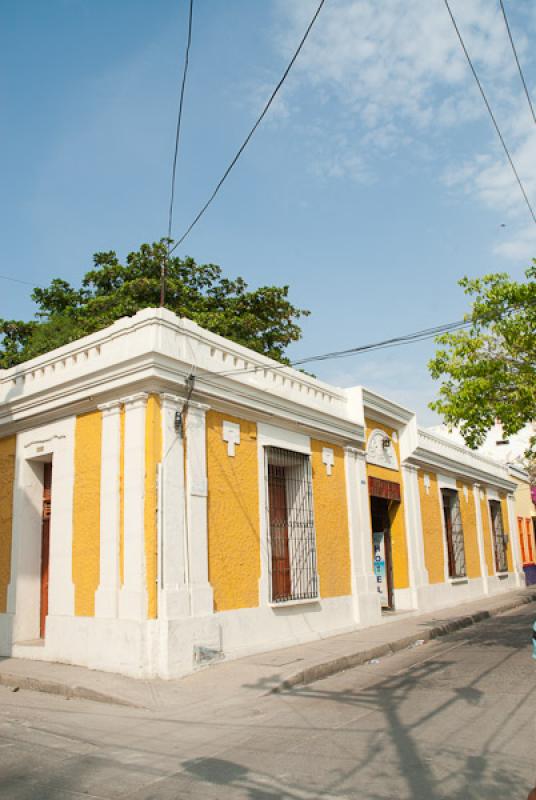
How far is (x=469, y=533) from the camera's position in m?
20.8

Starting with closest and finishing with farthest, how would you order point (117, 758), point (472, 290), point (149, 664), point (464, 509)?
point (117, 758), point (149, 664), point (472, 290), point (464, 509)

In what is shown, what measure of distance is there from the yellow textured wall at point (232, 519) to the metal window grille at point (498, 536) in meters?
14.4

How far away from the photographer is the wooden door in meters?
11.6

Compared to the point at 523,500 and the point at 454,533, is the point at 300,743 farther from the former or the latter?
the point at 523,500

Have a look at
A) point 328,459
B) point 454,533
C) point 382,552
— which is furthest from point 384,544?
point 454,533

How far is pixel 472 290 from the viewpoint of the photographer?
37.8ft

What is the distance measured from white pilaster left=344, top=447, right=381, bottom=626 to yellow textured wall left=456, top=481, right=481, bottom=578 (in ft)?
23.6

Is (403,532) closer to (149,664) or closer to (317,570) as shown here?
(317,570)

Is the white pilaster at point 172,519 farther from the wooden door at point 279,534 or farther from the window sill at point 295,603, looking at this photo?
the wooden door at point 279,534

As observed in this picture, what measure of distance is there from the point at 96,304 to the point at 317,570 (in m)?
12.7

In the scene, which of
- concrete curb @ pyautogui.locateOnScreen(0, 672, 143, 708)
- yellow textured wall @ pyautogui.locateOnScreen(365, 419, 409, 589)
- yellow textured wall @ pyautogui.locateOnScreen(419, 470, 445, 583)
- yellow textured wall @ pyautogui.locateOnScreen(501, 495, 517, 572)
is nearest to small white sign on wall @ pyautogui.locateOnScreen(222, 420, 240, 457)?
concrete curb @ pyautogui.locateOnScreen(0, 672, 143, 708)

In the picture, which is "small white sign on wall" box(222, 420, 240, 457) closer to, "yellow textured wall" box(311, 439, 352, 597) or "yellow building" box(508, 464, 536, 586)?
"yellow textured wall" box(311, 439, 352, 597)

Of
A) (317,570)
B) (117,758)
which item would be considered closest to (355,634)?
(317,570)

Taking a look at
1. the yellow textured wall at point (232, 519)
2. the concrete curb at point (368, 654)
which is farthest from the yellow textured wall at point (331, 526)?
the yellow textured wall at point (232, 519)
